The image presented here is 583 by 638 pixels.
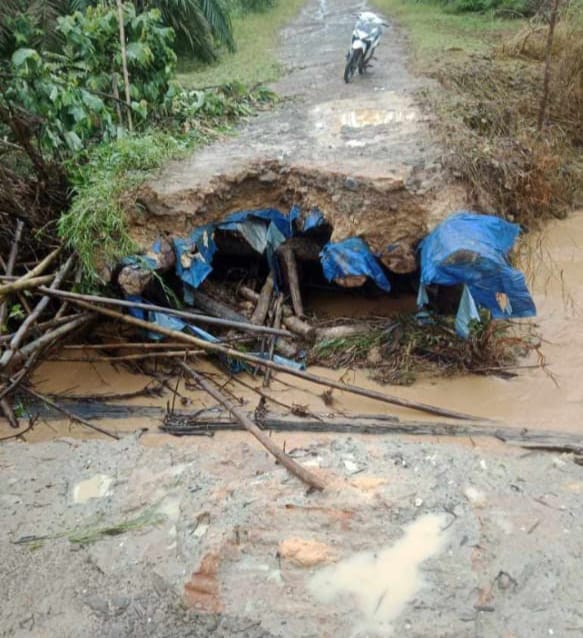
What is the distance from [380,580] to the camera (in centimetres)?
275

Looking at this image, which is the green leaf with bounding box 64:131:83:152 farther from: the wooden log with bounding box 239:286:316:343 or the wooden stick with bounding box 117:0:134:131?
the wooden log with bounding box 239:286:316:343

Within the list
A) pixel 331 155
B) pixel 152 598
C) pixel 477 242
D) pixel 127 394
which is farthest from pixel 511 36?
pixel 152 598

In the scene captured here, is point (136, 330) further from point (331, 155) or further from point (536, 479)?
point (536, 479)

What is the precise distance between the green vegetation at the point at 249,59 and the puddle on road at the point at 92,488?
6.65 meters

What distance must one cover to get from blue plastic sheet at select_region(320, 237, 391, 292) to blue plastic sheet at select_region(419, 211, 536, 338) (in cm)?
66

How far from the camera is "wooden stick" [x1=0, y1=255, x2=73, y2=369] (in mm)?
4062

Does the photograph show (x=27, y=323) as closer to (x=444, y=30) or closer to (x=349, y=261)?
(x=349, y=261)

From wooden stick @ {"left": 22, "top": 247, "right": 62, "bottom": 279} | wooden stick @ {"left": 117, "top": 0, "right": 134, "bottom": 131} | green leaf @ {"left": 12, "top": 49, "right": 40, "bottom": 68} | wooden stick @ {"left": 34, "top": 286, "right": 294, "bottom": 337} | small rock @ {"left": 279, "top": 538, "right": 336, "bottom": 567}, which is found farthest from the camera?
wooden stick @ {"left": 117, "top": 0, "right": 134, "bottom": 131}

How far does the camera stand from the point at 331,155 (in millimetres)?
6094

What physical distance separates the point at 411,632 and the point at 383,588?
0.23m

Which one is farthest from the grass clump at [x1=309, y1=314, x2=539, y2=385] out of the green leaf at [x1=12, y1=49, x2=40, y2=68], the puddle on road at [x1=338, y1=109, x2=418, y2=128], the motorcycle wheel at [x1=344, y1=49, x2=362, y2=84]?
the motorcycle wheel at [x1=344, y1=49, x2=362, y2=84]

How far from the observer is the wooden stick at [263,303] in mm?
5707

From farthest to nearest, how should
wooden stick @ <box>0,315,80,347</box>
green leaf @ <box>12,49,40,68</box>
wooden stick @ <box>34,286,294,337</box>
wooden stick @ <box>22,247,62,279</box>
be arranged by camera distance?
1. green leaf @ <box>12,49,40,68</box>
2. wooden stick @ <box>22,247,62,279</box>
3. wooden stick @ <box>0,315,80,347</box>
4. wooden stick @ <box>34,286,294,337</box>

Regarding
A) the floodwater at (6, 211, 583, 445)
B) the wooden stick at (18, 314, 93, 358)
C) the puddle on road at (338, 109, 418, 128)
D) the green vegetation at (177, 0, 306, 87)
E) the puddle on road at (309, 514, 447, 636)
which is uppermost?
the green vegetation at (177, 0, 306, 87)
